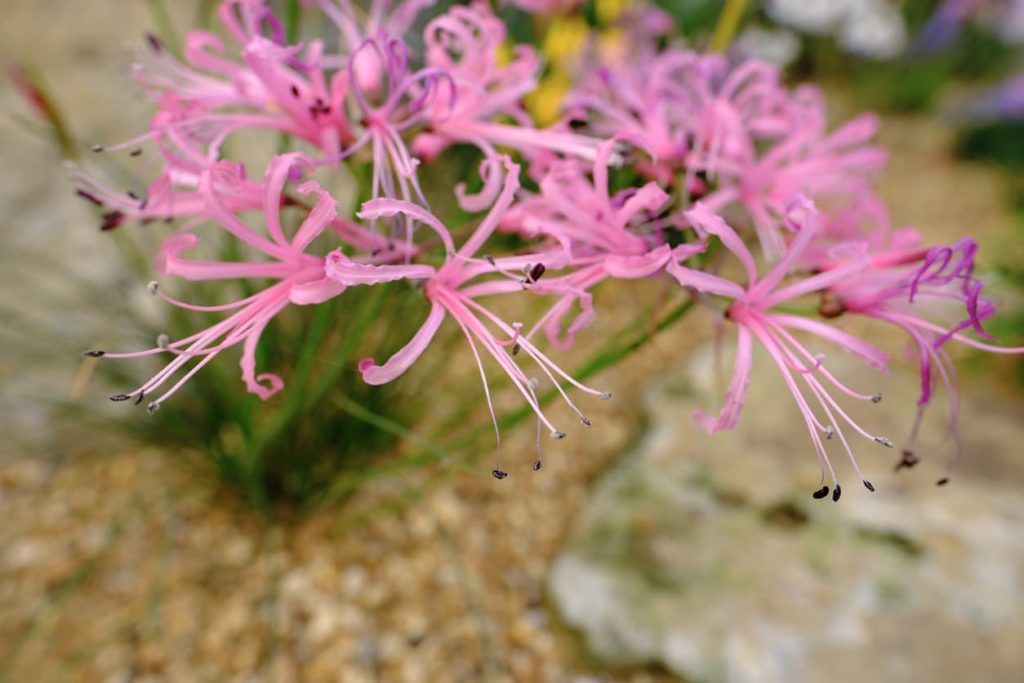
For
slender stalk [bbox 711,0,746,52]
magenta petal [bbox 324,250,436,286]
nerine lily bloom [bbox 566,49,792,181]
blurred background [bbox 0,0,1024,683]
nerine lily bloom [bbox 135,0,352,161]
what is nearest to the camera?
magenta petal [bbox 324,250,436,286]

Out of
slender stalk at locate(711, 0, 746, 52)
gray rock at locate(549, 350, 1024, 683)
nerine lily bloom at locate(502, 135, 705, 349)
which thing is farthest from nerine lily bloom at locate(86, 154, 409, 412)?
slender stalk at locate(711, 0, 746, 52)

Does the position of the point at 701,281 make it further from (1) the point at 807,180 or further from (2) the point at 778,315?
(1) the point at 807,180

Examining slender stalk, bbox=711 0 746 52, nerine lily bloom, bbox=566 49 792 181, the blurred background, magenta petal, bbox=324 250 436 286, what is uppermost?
slender stalk, bbox=711 0 746 52

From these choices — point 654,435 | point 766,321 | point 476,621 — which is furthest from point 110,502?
point 766,321

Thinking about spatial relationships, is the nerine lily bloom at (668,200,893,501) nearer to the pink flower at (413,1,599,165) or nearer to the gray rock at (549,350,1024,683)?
the pink flower at (413,1,599,165)

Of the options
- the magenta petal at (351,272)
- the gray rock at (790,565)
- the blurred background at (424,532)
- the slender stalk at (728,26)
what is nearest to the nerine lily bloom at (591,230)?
the magenta petal at (351,272)

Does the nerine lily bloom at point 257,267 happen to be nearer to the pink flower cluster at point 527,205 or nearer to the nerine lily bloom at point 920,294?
the pink flower cluster at point 527,205

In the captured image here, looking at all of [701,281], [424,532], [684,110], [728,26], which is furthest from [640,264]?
[728,26]

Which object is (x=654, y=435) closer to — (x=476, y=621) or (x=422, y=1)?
(x=476, y=621)
